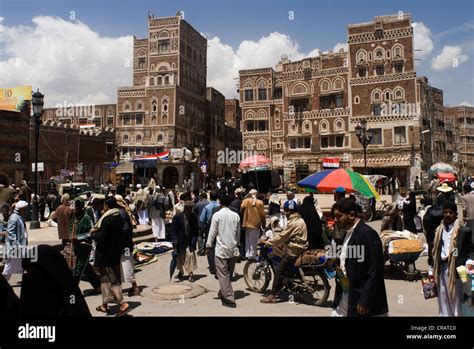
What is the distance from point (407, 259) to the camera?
7.77m

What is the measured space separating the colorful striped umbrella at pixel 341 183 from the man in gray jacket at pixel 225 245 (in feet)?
18.9

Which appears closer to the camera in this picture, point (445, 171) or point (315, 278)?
point (315, 278)

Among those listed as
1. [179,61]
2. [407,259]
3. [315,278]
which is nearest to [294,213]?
[315,278]

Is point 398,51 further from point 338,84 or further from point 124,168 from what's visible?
point 124,168

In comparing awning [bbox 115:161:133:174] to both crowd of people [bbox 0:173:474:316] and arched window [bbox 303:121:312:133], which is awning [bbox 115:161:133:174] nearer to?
arched window [bbox 303:121:312:133]

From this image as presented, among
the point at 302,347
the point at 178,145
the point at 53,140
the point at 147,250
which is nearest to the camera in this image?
the point at 302,347

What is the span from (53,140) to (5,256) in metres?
32.9

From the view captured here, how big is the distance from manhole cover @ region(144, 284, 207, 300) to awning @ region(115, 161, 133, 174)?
36482 mm

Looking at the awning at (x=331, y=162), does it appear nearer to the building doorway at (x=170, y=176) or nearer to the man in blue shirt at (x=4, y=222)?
the building doorway at (x=170, y=176)

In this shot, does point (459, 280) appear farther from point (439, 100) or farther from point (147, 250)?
point (439, 100)

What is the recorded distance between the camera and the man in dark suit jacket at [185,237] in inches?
302

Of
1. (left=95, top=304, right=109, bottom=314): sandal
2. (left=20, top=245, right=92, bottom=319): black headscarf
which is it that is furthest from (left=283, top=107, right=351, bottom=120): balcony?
(left=20, top=245, right=92, bottom=319): black headscarf

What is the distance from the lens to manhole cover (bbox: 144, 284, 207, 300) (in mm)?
6734

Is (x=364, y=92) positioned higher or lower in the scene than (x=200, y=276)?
higher
